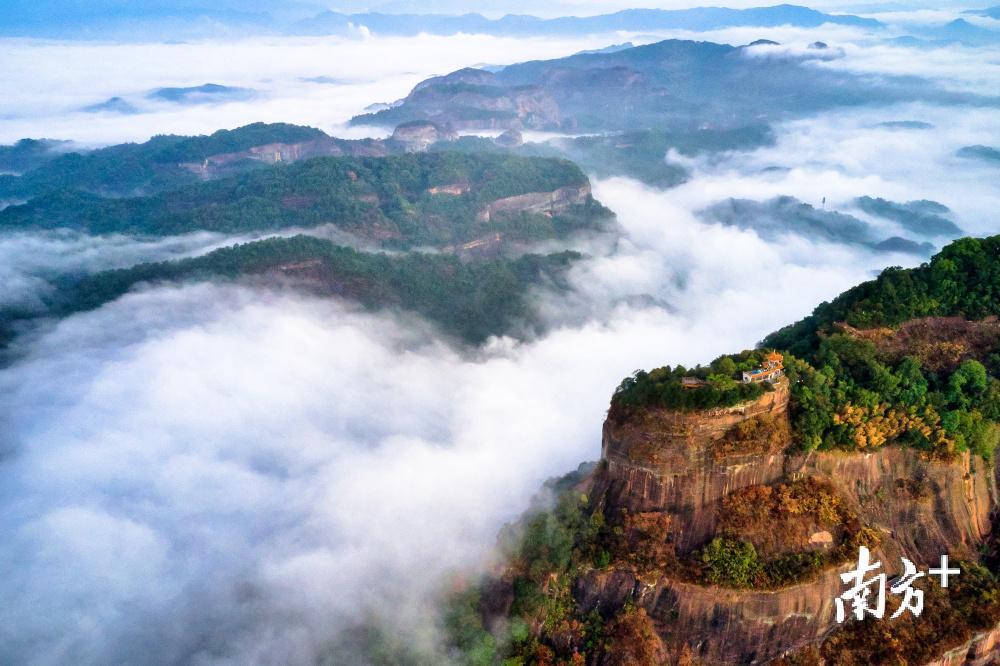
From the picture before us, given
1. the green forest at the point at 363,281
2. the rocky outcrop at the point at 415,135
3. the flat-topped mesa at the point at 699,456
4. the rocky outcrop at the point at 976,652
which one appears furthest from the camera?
the rocky outcrop at the point at 415,135

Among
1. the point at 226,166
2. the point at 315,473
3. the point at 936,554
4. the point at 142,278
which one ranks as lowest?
the point at 315,473

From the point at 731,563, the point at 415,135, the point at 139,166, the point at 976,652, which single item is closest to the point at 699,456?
the point at 731,563

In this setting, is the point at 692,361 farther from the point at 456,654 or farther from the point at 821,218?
the point at 821,218

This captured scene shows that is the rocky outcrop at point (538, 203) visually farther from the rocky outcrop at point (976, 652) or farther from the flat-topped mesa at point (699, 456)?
the rocky outcrop at point (976, 652)

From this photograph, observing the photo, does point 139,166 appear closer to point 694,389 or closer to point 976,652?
point 694,389

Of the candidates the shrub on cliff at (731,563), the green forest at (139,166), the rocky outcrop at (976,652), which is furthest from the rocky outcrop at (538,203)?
the rocky outcrop at (976,652)

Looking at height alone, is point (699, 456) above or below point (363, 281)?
above

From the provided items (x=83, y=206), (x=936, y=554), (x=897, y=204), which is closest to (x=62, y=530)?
(x=936, y=554)
